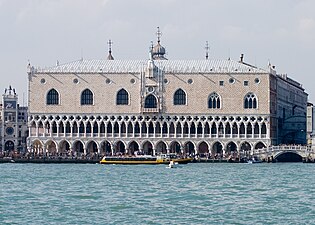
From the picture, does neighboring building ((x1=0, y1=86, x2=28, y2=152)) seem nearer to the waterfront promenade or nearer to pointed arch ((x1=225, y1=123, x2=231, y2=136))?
the waterfront promenade

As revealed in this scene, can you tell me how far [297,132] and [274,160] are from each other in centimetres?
1579

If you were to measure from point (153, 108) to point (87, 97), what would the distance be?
6.48m

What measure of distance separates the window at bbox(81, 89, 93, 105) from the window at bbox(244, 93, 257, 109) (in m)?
14.9

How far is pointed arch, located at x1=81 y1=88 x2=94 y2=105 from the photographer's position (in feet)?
390

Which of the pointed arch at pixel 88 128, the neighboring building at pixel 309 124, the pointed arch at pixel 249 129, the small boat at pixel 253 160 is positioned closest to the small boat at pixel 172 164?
the small boat at pixel 253 160

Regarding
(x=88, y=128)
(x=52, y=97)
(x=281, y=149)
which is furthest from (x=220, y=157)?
(x=52, y=97)

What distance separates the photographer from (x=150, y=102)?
119 meters

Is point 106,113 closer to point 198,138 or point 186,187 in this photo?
point 198,138

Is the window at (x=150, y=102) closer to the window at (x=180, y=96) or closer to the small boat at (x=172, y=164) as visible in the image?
the window at (x=180, y=96)

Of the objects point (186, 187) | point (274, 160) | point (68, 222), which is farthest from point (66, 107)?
point (68, 222)

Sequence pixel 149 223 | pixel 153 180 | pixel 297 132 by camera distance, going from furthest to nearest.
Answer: pixel 297 132 → pixel 153 180 → pixel 149 223

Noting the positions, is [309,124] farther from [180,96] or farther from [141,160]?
[141,160]

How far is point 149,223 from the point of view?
1938 inches

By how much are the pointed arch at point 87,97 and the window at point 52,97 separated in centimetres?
252
